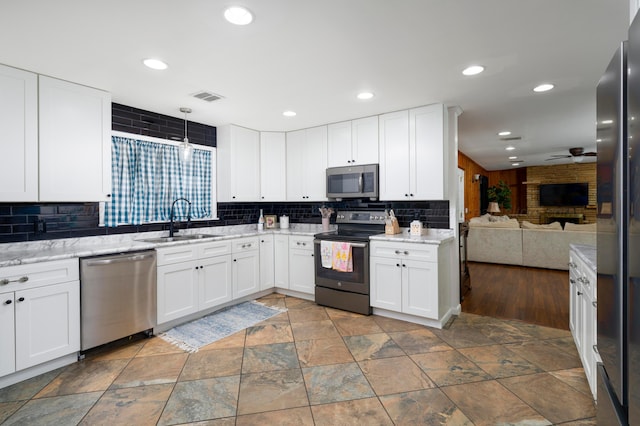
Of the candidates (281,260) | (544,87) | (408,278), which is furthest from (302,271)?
(544,87)

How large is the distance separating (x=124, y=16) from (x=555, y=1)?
240 cm

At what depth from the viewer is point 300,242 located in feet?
A: 13.9

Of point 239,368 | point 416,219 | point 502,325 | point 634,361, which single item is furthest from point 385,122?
point 634,361

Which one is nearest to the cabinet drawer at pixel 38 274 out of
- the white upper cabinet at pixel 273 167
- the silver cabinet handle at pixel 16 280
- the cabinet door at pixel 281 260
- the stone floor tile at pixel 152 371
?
the silver cabinet handle at pixel 16 280

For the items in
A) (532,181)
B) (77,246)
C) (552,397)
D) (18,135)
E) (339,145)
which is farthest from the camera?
(532,181)

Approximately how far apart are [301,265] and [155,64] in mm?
2719

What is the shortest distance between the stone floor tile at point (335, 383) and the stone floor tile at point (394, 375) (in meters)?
0.06

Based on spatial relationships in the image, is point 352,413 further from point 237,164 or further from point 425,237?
point 237,164

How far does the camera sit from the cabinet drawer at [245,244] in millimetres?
3938

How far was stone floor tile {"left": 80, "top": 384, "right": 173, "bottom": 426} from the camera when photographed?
189cm

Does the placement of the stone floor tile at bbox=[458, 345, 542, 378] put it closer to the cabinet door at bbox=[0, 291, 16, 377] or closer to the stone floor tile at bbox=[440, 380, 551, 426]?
A: the stone floor tile at bbox=[440, 380, 551, 426]

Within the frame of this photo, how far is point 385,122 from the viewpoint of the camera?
3801mm

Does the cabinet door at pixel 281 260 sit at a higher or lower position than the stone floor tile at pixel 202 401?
higher

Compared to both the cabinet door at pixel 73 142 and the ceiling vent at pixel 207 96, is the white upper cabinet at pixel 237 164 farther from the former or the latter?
the cabinet door at pixel 73 142
